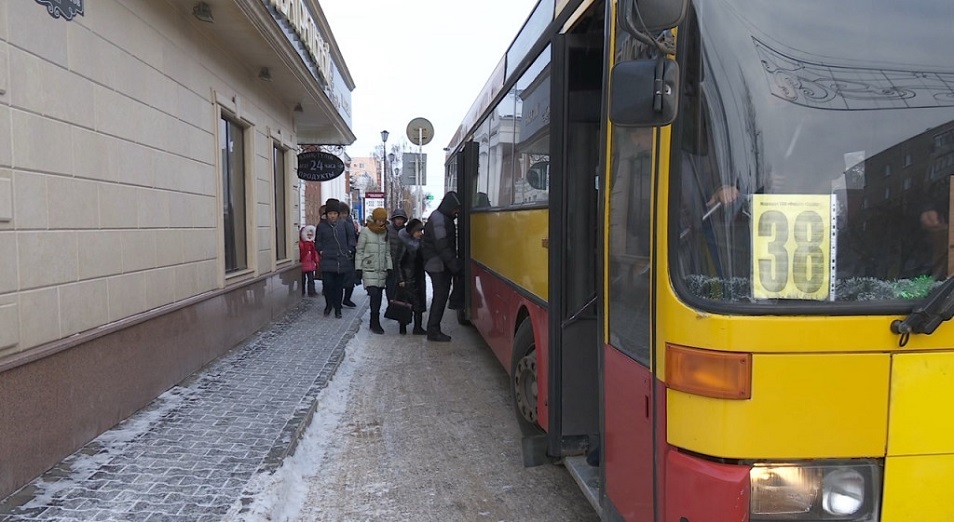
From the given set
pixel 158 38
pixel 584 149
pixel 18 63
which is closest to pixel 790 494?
pixel 584 149

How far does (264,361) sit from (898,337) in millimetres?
6212

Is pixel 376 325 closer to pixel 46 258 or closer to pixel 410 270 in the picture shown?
pixel 410 270

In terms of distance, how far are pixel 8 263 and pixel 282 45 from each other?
492 centimetres

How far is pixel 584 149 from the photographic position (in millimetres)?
3615

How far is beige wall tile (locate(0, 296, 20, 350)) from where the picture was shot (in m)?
3.39

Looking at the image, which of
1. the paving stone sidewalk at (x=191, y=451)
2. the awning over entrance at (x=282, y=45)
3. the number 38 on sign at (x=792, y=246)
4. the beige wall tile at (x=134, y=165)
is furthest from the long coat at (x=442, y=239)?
the number 38 on sign at (x=792, y=246)

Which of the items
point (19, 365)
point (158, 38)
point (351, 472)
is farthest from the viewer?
point (158, 38)

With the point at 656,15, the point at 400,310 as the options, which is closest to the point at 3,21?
the point at 656,15

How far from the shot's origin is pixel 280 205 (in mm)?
11281

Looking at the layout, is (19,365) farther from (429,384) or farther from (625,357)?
(429,384)

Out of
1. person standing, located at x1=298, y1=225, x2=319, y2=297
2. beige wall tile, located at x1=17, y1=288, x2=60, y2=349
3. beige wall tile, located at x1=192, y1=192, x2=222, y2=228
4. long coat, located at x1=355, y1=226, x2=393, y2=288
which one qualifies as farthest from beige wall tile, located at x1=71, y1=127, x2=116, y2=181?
person standing, located at x1=298, y1=225, x2=319, y2=297

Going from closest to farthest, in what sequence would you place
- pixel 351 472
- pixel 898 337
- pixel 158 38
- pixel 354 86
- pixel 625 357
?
pixel 898 337
pixel 625 357
pixel 351 472
pixel 158 38
pixel 354 86

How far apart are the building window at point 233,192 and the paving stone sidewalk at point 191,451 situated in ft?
5.19

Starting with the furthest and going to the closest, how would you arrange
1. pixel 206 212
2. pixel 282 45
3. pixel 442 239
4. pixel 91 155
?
pixel 442 239 < pixel 282 45 < pixel 206 212 < pixel 91 155
